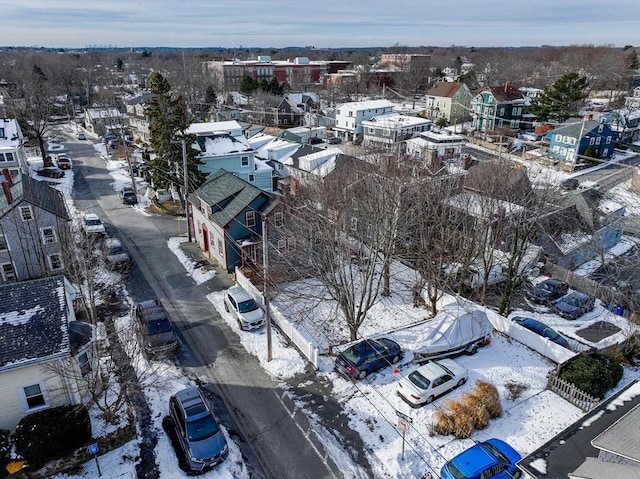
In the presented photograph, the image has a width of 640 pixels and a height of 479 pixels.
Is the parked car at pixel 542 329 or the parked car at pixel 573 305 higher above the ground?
the parked car at pixel 542 329

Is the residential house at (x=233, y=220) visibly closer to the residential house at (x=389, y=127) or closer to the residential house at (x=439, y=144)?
the residential house at (x=439, y=144)

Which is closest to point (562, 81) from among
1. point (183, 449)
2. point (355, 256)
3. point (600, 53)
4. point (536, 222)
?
point (536, 222)

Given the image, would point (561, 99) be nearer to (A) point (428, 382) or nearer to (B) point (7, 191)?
(A) point (428, 382)

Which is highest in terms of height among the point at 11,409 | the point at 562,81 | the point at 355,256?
the point at 562,81

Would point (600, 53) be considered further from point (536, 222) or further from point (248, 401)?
point (248, 401)

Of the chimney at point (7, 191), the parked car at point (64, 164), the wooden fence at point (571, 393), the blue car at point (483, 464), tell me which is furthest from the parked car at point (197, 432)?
the parked car at point (64, 164)

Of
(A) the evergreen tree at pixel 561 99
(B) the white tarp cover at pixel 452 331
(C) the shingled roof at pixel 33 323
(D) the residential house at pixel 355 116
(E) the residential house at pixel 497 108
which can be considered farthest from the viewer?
(E) the residential house at pixel 497 108

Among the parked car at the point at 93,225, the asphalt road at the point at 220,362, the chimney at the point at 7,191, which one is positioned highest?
the chimney at the point at 7,191
